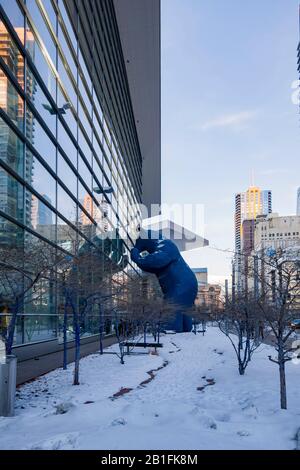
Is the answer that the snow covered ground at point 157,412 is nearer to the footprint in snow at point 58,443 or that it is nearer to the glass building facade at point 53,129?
the footprint in snow at point 58,443

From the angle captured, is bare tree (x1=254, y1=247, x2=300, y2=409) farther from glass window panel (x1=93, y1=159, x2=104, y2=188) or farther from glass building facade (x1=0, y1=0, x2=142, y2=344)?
glass window panel (x1=93, y1=159, x2=104, y2=188)

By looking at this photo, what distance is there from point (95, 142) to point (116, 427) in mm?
26154

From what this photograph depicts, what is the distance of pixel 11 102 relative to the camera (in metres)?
→ 15.2

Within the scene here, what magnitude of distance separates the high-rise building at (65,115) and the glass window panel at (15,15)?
0.03 meters

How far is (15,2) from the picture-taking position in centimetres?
1557

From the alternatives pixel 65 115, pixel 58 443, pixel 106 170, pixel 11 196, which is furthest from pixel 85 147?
pixel 58 443

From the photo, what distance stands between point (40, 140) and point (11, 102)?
10.6 feet

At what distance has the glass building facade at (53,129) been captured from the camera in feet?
Result: 49.8

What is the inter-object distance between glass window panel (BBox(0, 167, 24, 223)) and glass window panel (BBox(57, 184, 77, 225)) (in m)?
4.90

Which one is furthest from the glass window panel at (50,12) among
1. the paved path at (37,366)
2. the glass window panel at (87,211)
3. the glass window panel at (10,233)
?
the paved path at (37,366)

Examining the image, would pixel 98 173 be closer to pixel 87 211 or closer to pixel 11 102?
pixel 87 211

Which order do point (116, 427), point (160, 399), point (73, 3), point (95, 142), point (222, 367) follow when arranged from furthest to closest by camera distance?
1. point (95, 142)
2. point (73, 3)
3. point (222, 367)
4. point (160, 399)
5. point (116, 427)
